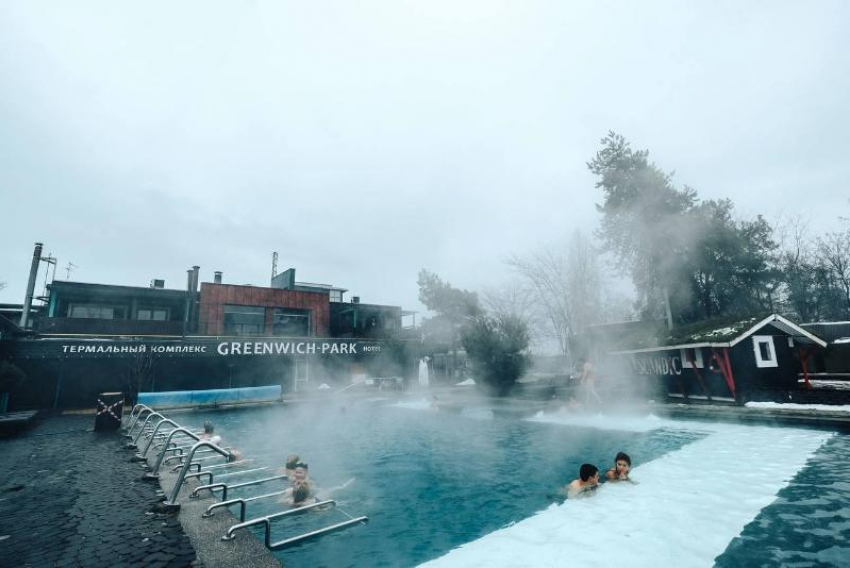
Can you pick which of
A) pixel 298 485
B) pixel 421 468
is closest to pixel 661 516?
pixel 421 468

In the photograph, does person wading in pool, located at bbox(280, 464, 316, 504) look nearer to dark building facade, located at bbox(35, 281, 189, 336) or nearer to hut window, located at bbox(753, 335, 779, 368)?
hut window, located at bbox(753, 335, 779, 368)

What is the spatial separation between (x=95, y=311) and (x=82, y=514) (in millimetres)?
24664

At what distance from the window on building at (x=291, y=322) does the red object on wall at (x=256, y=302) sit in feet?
1.05

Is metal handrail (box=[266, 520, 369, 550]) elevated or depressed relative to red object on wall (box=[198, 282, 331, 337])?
depressed

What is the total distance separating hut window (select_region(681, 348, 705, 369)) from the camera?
14.7 meters

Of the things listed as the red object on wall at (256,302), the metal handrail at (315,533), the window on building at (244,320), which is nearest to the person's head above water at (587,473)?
the metal handrail at (315,533)

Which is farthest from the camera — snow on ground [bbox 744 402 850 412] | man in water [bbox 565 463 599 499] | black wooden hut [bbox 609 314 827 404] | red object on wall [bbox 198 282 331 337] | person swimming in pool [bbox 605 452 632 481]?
red object on wall [bbox 198 282 331 337]

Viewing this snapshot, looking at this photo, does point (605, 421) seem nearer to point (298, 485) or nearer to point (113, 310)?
point (298, 485)

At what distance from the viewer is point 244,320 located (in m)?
27.3

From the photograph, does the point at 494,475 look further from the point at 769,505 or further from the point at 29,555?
the point at 29,555

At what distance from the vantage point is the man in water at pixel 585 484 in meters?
6.71

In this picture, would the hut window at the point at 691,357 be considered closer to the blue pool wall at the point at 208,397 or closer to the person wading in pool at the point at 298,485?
the person wading in pool at the point at 298,485

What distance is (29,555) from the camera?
411 cm

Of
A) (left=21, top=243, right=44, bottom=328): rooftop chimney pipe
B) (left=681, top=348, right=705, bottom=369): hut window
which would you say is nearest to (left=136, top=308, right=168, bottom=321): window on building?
(left=21, top=243, right=44, bottom=328): rooftop chimney pipe
